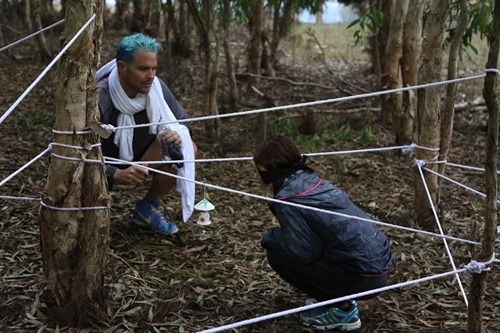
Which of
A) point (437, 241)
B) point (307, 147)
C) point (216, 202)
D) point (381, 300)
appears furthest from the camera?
point (307, 147)

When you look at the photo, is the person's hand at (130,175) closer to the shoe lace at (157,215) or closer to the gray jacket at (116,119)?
the gray jacket at (116,119)

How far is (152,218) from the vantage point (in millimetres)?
3545

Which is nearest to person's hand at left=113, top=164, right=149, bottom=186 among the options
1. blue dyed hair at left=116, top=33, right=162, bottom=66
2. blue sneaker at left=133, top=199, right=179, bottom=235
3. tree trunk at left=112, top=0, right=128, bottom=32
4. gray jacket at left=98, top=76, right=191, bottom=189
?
gray jacket at left=98, top=76, right=191, bottom=189

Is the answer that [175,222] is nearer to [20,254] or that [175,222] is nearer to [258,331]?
[20,254]

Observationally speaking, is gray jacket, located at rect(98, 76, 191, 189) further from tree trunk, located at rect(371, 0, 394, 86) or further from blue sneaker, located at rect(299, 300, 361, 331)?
tree trunk, located at rect(371, 0, 394, 86)

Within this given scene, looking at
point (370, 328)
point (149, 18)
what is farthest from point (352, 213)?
point (149, 18)

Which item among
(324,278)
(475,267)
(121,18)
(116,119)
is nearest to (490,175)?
(475,267)

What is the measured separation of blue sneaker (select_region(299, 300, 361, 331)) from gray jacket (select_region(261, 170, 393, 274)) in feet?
0.73

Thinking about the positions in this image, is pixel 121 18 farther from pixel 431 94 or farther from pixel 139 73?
pixel 431 94

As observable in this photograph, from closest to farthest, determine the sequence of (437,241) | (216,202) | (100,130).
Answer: (100,130)
(437,241)
(216,202)

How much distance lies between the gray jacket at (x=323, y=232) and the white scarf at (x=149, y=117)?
880mm

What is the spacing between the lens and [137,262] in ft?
10.4

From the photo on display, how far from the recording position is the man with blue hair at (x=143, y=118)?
330 cm

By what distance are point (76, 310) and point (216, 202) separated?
1.94m
